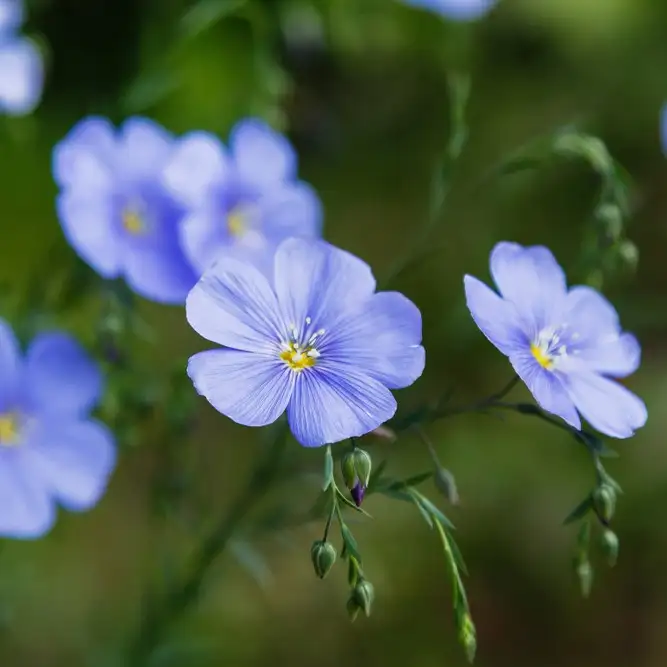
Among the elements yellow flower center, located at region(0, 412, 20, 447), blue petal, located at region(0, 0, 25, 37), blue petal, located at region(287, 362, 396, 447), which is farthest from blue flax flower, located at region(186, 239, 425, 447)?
blue petal, located at region(0, 0, 25, 37)

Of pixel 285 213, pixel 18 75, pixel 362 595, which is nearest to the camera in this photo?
pixel 362 595

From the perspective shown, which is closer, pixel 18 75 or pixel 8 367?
pixel 8 367

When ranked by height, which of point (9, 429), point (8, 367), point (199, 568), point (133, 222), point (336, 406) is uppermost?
point (336, 406)

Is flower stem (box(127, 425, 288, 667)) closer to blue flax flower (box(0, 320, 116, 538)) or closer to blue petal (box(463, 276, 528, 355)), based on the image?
blue flax flower (box(0, 320, 116, 538))

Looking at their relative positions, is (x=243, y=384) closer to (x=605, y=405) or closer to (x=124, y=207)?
(x=605, y=405)

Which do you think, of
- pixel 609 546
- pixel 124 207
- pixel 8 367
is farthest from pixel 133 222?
pixel 609 546

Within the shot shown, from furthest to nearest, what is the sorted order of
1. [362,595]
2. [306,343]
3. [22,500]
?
[22,500], [306,343], [362,595]

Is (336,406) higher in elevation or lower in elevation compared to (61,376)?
higher

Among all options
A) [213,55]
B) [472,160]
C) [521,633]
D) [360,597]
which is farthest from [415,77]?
[360,597]
